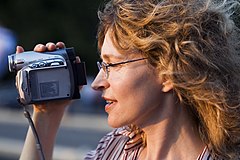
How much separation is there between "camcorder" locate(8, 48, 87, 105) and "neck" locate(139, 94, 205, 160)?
33 cm

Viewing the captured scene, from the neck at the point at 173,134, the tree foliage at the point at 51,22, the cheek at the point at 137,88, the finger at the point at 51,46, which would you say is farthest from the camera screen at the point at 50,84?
the tree foliage at the point at 51,22

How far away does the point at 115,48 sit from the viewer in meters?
2.64

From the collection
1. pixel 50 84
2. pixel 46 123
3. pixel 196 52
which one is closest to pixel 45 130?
pixel 46 123

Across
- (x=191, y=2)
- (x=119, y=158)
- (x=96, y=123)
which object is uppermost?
(x=191, y=2)

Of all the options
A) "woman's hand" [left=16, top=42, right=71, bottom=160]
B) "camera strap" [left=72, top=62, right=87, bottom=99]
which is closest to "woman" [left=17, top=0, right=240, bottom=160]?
"camera strap" [left=72, top=62, right=87, bottom=99]

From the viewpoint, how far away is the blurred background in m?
20.1

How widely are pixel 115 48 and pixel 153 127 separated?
31 centimetres

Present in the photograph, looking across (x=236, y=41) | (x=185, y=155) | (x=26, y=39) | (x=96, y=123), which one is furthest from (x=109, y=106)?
(x=26, y=39)

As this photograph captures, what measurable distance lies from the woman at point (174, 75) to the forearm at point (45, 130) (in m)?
0.32

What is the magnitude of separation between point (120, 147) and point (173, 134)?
9.5 inches

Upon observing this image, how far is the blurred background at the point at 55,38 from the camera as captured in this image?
2012cm

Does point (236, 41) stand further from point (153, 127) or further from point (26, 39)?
point (26, 39)

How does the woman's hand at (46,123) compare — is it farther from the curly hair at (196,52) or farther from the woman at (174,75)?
the curly hair at (196,52)

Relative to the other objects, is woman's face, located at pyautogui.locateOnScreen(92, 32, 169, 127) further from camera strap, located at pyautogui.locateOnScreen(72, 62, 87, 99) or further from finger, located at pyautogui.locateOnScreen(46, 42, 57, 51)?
finger, located at pyautogui.locateOnScreen(46, 42, 57, 51)
